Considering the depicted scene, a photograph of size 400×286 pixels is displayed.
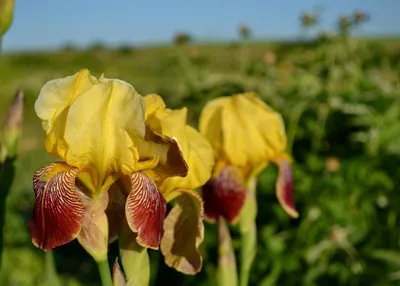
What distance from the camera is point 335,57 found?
3.40 meters

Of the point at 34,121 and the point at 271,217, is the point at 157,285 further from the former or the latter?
the point at 34,121

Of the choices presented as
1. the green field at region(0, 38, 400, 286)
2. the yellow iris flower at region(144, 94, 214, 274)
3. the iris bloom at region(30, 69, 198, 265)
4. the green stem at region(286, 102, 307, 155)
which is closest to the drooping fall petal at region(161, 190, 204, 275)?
the yellow iris flower at region(144, 94, 214, 274)

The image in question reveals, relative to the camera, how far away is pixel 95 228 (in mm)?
1042

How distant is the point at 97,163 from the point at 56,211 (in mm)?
106

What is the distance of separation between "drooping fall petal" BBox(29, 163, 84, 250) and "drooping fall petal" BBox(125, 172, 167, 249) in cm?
8

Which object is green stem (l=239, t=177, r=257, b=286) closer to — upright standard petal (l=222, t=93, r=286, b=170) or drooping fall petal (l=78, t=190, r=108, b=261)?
upright standard petal (l=222, t=93, r=286, b=170)

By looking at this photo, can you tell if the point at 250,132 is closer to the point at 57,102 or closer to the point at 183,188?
the point at 183,188

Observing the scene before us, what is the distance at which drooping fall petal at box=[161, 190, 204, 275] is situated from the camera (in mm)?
1167

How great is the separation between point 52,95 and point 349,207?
5.93 ft

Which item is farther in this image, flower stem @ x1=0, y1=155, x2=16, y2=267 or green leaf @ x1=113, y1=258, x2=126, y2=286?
flower stem @ x1=0, y1=155, x2=16, y2=267

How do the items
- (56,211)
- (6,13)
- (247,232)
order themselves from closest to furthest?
1. (56,211)
2. (6,13)
3. (247,232)

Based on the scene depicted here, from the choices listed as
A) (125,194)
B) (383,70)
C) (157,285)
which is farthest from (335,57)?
(125,194)

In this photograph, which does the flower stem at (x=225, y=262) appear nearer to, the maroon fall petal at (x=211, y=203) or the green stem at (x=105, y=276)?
the maroon fall petal at (x=211, y=203)

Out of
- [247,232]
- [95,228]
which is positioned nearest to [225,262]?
[247,232]
